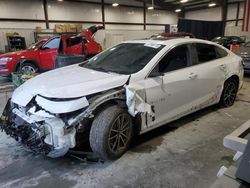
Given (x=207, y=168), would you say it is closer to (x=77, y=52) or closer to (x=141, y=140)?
(x=141, y=140)

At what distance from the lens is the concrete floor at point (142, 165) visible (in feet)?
7.52

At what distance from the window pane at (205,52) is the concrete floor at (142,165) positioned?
1.13 metres

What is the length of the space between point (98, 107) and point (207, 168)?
4.50 ft

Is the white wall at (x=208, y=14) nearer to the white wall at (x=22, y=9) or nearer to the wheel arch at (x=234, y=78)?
the white wall at (x=22, y=9)

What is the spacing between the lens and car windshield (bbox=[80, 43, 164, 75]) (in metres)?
2.93

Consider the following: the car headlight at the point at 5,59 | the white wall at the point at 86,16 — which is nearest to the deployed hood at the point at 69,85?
the car headlight at the point at 5,59

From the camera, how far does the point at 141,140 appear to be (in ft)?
10.3

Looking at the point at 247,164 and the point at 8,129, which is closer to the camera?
the point at 247,164

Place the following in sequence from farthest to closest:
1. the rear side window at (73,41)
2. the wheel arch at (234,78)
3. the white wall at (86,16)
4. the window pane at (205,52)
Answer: the white wall at (86,16), the rear side window at (73,41), the wheel arch at (234,78), the window pane at (205,52)

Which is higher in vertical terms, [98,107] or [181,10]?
[181,10]

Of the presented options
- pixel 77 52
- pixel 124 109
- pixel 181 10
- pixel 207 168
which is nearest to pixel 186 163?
pixel 207 168

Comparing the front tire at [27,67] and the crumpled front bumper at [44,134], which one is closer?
the crumpled front bumper at [44,134]

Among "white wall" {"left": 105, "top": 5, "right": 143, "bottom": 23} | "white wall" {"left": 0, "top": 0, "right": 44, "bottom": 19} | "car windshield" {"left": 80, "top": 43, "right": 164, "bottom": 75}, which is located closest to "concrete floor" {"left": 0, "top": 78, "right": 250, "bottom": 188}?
"car windshield" {"left": 80, "top": 43, "right": 164, "bottom": 75}

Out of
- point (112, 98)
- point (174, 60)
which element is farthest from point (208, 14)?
point (112, 98)
